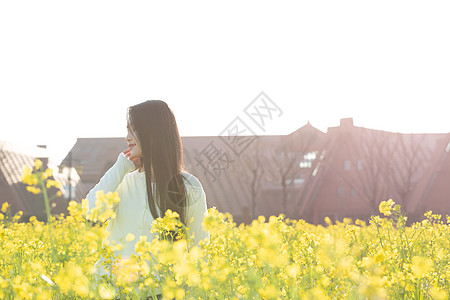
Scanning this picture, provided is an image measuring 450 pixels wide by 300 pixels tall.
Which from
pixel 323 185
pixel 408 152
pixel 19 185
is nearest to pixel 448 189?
pixel 408 152

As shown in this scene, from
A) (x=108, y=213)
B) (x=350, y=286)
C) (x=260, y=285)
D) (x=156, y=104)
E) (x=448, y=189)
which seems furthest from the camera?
(x=448, y=189)

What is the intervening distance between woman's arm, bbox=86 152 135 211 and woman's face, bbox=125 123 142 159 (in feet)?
0.54

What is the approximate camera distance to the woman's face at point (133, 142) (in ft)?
9.98

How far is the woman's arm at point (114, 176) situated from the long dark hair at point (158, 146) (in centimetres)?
29

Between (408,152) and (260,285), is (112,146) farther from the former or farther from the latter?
(260,285)

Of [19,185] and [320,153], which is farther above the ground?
[320,153]

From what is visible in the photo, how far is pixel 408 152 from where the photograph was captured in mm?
20172

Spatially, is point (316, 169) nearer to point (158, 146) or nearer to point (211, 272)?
point (158, 146)

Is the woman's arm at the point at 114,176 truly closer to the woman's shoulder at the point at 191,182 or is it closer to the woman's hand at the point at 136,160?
the woman's hand at the point at 136,160

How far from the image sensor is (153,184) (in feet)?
10.1

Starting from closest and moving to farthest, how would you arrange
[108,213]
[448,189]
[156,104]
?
1. [108,213]
2. [156,104]
3. [448,189]

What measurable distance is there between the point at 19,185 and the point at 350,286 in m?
18.7

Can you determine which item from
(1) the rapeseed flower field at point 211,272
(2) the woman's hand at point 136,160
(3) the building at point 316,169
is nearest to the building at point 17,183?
(3) the building at point 316,169

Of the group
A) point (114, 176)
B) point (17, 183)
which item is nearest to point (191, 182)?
point (114, 176)
